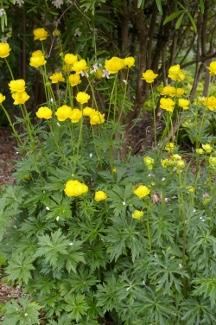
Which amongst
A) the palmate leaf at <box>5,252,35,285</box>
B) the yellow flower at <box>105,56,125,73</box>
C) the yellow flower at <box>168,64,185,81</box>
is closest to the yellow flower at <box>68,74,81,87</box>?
the yellow flower at <box>105,56,125,73</box>

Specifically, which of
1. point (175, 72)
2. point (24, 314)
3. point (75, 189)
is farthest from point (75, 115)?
point (24, 314)

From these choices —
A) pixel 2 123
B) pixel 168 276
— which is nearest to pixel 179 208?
pixel 168 276

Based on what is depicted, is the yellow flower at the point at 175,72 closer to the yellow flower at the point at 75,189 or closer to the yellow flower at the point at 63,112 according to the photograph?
the yellow flower at the point at 63,112

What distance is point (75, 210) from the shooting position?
2469 mm

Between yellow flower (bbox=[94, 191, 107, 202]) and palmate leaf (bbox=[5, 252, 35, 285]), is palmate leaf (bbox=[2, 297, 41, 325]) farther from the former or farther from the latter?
yellow flower (bbox=[94, 191, 107, 202])

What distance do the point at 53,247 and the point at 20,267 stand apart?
8.9 inches

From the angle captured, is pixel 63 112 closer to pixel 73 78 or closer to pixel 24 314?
pixel 73 78

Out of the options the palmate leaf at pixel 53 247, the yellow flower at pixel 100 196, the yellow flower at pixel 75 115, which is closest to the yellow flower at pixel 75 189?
the yellow flower at pixel 100 196

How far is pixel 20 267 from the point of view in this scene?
230 cm

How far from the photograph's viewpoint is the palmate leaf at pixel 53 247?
7.07 ft

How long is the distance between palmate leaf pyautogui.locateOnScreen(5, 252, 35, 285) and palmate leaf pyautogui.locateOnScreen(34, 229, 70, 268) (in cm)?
11

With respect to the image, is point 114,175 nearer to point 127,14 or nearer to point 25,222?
point 25,222

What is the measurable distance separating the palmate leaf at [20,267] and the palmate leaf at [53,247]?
0.11 m

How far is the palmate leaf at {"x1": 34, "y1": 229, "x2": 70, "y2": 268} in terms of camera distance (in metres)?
2.16
